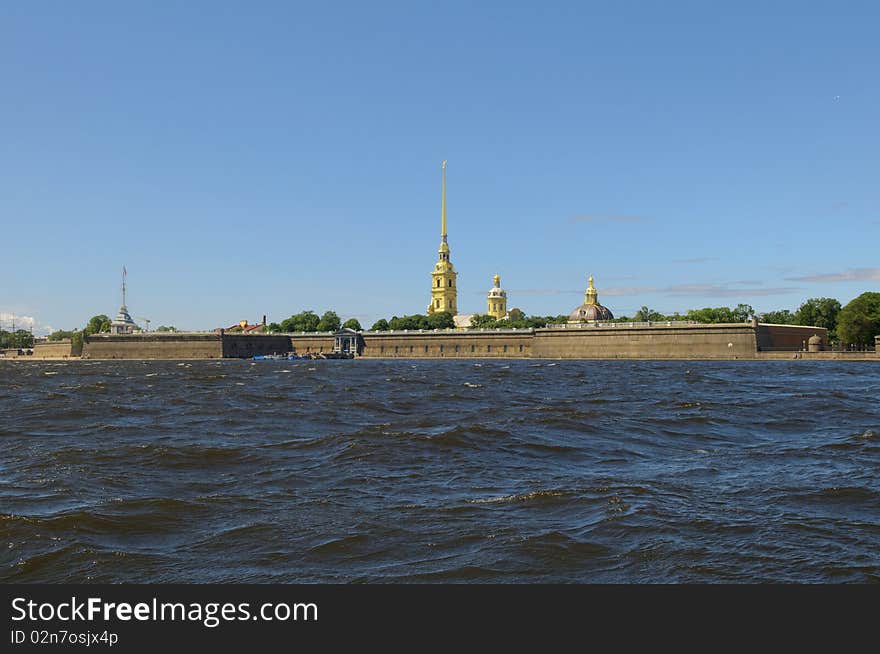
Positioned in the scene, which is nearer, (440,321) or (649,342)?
(649,342)

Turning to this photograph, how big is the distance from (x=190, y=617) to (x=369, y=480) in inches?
263

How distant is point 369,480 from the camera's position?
11438 millimetres

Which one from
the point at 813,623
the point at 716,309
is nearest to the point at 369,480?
the point at 813,623

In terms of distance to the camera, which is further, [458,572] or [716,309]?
[716,309]

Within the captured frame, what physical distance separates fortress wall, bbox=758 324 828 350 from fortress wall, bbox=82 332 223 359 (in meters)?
76.0

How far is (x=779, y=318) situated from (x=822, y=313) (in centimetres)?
1549

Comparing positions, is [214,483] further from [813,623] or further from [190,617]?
[813,623]

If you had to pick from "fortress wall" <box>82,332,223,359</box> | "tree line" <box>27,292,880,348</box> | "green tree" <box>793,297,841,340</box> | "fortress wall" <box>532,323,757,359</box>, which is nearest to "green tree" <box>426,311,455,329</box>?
"tree line" <box>27,292,880,348</box>

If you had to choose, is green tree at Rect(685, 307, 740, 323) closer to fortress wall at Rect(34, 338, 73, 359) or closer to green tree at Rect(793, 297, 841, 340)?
green tree at Rect(793, 297, 841, 340)

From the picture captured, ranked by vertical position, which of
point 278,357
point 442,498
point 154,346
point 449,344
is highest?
point 154,346

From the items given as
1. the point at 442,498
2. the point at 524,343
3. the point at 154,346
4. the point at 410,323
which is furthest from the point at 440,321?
the point at 442,498

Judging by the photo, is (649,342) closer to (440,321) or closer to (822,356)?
(822,356)

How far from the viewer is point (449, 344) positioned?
112 m

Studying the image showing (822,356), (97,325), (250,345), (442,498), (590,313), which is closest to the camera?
(442,498)
